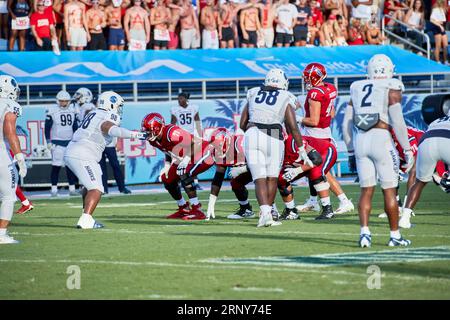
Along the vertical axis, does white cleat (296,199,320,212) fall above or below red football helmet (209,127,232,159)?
below

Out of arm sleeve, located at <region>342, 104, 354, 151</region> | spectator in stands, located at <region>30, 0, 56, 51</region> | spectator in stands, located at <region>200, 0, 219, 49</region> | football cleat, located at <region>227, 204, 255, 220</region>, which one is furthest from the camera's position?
spectator in stands, located at <region>200, 0, 219, 49</region>

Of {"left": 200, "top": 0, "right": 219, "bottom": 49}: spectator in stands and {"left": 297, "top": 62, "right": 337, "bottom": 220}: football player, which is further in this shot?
{"left": 200, "top": 0, "right": 219, "bottom": 49}: spectator in stands

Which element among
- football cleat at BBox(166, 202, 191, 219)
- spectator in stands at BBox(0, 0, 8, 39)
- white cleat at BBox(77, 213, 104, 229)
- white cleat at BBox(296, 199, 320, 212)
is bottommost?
white cleat at BBox(296, 199, 320, 212)

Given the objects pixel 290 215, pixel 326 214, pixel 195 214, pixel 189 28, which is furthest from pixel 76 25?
pixel 326 214

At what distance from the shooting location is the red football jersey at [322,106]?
14555 mm

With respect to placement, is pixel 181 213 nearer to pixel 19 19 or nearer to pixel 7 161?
pixel 7 161

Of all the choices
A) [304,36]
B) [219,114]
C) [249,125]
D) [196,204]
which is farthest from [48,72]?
[249,125]

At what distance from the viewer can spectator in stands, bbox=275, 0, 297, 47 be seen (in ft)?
88.7

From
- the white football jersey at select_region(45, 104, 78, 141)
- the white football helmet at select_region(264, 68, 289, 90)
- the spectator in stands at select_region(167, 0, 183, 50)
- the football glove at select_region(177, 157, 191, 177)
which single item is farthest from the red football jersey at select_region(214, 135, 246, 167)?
the spectator in stands at select_region(167, 0, 183, 50)

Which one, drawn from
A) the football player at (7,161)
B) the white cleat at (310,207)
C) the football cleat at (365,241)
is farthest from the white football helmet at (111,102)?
the football cleat at (365,241)

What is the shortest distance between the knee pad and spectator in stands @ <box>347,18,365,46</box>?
14576mm

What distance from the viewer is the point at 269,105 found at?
42.1 feet

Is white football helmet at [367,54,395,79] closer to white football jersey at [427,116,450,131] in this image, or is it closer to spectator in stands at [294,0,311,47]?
white football jersey at [427,116,450,131]

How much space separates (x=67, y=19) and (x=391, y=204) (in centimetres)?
1586
